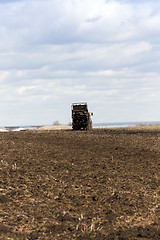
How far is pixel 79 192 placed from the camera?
9578 millimetres

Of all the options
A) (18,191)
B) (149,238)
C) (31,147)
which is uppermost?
(31,147)

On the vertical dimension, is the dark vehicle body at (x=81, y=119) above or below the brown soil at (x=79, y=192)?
above

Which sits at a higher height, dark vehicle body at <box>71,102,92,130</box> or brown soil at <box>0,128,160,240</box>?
dark vehicle body at <box>71,102,92,130</box>

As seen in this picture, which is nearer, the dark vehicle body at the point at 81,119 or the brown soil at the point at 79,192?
the brown soil at the point at 79,192

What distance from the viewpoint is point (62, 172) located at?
11.1 m

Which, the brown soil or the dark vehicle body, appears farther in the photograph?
the dark vehicle body

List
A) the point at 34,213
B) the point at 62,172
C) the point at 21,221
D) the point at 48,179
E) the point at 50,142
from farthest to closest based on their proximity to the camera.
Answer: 1. the point at 50,142
2. the point at 62,172
3. the point at 48,179
4. the point at 34,213
5. the point at 21,221

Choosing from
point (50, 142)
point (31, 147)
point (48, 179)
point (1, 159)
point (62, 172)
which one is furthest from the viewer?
point (50, 142)

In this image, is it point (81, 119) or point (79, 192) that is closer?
point (79, 192)

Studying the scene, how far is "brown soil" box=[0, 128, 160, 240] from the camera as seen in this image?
7.32m

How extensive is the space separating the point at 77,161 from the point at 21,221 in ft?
16.9

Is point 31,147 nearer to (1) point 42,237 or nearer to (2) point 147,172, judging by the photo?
(2) point 147,172

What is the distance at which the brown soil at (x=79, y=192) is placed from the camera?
732cm

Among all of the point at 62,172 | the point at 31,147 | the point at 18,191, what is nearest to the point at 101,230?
the point at 18,191
